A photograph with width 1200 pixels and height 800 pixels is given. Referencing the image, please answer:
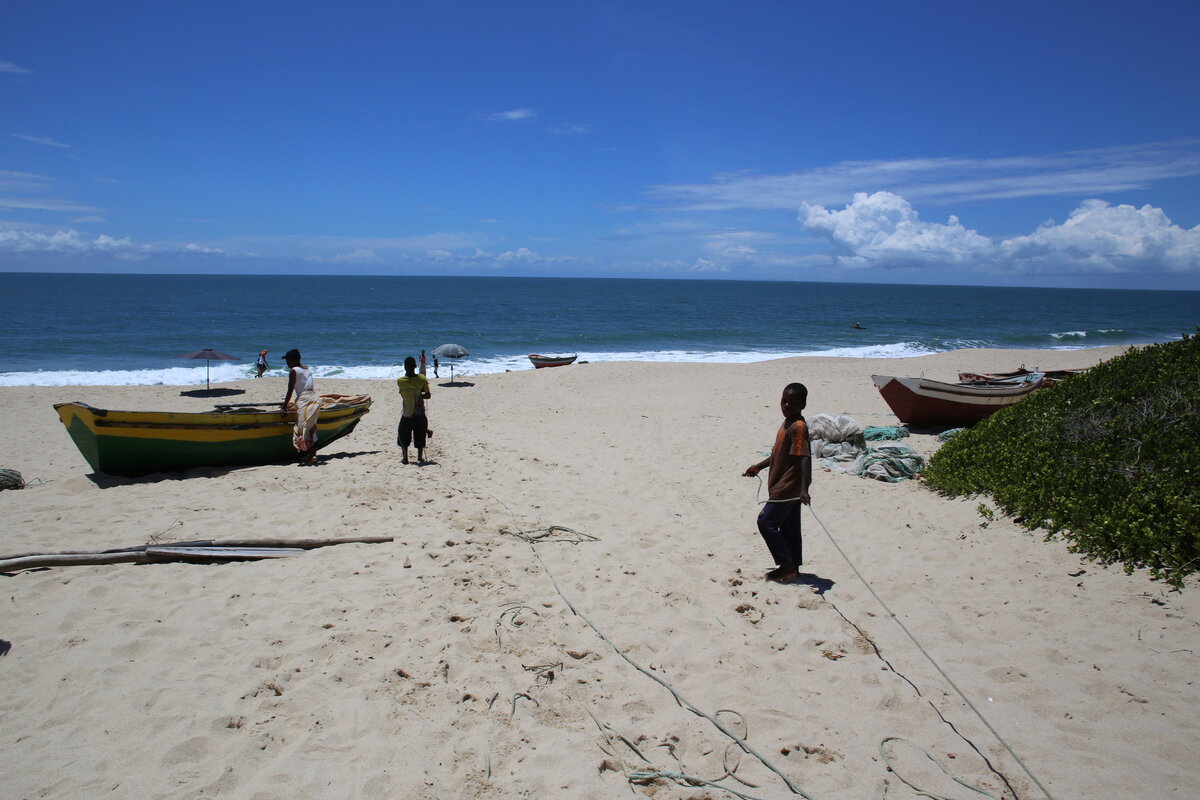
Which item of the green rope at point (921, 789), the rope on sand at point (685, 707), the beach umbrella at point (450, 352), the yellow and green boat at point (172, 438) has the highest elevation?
the beach umbrella at point (450, 352)

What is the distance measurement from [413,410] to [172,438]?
3088 mm

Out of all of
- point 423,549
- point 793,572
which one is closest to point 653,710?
point 793,572

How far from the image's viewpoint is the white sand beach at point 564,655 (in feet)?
10.3

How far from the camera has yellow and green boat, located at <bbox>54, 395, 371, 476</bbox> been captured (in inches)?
315

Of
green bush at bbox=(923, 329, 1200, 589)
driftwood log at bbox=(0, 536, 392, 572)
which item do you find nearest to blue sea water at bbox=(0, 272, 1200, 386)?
driftwood log at bbox=(0, 536, 392, 572)

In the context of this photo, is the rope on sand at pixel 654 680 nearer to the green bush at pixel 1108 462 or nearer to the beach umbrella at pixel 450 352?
the green bush at pixel 1108 462

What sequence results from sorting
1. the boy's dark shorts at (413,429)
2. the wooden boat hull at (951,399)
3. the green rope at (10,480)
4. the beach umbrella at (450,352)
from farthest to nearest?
1. the beach umbrella at (450,352)
2. the wooden boat hull at (951,399)
3. the boy's dark shorts at (413,429)
4. the green rope at (10,480)

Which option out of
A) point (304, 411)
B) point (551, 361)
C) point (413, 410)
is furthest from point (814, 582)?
point (551, 361)

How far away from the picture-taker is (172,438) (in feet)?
27.2

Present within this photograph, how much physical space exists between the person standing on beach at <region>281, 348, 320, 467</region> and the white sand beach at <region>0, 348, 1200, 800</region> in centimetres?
111

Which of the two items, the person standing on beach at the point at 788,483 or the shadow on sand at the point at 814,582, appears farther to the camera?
the shadow on sand at the point at 814,582

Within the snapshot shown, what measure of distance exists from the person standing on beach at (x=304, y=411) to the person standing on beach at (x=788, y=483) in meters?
6.21

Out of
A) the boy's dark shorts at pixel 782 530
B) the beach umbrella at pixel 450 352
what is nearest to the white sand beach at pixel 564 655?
the boy's dark shorts at pixel 782 530

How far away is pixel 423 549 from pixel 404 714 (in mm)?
2225
